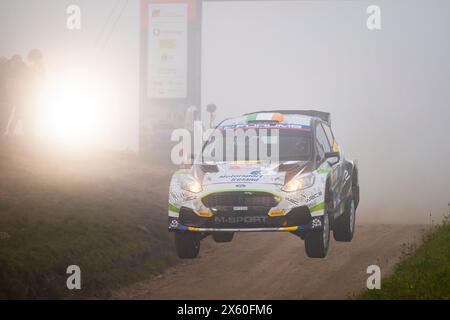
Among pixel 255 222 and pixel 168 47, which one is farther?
pixel 168 47

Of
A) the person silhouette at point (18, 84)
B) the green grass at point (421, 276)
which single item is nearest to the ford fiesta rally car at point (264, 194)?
the green grass at point (421, 276)

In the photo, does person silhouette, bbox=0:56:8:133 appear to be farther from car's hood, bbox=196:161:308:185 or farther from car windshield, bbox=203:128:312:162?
car's hood, bbox=196:161:308:185

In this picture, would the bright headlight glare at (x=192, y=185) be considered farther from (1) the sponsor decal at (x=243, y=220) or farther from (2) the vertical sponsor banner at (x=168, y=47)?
(2) the vertical sponsor banner at (x=168, y=47)

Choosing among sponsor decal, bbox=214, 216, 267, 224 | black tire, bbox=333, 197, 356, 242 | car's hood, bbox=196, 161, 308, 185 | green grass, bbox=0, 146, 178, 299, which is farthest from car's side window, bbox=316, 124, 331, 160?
green grass, bbox=0, 146, 178, 299

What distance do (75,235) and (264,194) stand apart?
429 cm

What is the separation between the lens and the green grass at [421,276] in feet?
38.8

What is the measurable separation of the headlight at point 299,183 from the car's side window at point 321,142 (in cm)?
92

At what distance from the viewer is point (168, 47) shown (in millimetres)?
24688

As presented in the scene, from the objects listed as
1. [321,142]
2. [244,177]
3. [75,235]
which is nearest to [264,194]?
[244,177]

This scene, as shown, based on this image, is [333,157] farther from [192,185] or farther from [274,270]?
[274,270]

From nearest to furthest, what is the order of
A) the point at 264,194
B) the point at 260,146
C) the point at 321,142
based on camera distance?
the point at 264,194 < the point at 260,146 < the point at 321,142

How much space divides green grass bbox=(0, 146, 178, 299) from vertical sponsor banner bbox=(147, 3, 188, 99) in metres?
5.70

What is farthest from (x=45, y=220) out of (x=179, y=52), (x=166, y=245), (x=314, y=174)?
(x=179, y=52)
